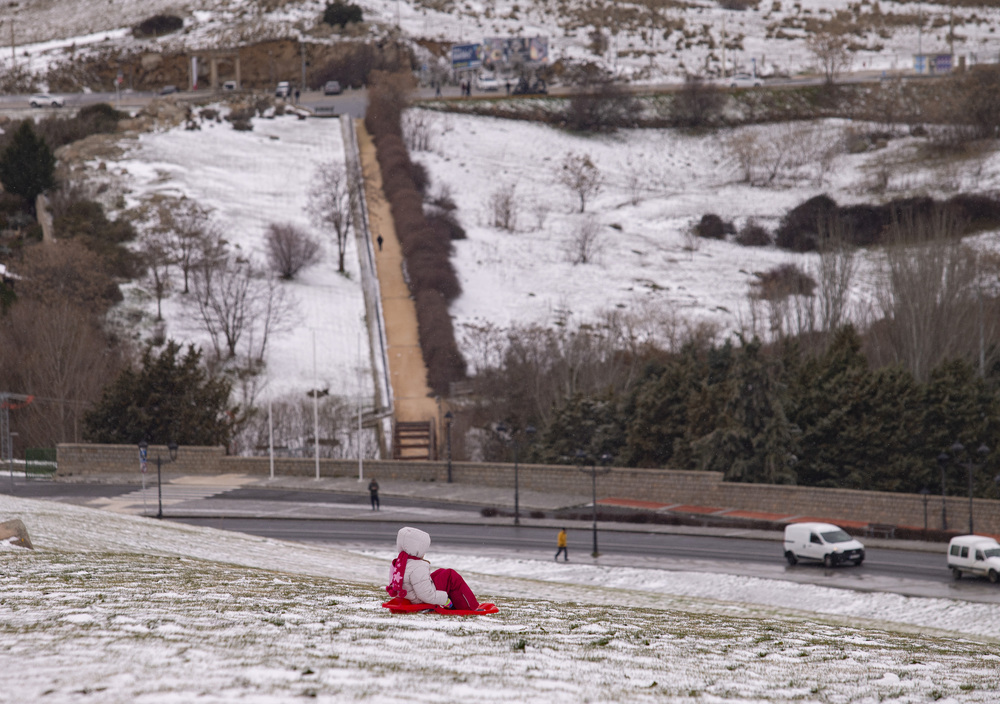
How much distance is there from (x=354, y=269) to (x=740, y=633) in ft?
186

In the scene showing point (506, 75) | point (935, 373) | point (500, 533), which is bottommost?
point (500, 533)

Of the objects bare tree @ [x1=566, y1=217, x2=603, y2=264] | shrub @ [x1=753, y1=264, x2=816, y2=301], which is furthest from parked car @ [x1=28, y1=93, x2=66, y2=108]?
shrub @ [x1=753, y1=264, x2=816, y2=301]

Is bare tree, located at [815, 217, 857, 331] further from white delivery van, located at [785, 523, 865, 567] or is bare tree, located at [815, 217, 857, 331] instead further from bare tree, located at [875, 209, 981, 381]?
white delivery van, located at [785, 523, 865, 567]

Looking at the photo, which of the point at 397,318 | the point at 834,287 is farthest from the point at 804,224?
the point at 397,318

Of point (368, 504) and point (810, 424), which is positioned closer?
point (368, 504)

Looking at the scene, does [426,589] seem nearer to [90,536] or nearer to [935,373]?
[90,536]

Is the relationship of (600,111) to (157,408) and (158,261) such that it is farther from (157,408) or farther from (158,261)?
(157,408)

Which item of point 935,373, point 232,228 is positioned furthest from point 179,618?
point 232,228

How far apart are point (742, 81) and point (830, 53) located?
11.2 m

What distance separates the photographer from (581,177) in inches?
3273

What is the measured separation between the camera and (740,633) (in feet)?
43.2

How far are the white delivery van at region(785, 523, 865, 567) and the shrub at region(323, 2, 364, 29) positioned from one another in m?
104

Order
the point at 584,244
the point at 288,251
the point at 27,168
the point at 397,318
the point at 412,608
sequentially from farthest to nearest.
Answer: the point at 584,244, the point at 27,168, the point at 288,251, the point at 397,318, the point at 412,608

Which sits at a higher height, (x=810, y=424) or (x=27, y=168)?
(x=27, y=168)
